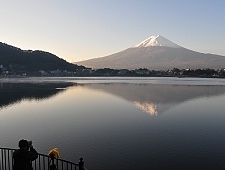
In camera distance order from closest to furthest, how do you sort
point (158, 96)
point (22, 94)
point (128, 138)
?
point (128, 138)
point (158, 96)
point (22, 94)

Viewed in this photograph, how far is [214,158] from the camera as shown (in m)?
14.3

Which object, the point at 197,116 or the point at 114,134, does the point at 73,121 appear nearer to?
the point at 114,134

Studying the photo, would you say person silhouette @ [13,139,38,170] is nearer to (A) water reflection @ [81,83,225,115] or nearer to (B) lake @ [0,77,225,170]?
(B) lake @ [0,77,225,170]

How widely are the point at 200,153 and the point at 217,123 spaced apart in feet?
32.8

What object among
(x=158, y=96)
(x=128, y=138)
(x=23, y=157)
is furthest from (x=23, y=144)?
(x=158, y=96)

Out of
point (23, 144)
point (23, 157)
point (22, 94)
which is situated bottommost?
point (22, 94)

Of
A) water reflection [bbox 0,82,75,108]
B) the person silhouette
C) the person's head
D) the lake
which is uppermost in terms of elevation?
the person's head

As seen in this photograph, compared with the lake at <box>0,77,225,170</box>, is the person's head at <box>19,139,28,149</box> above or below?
above

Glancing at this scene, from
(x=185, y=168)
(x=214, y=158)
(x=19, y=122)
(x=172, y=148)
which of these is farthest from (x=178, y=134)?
(x=19, y=122)

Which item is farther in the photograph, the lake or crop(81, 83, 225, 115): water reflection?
crop(81, 83, 225, 115): water reflection

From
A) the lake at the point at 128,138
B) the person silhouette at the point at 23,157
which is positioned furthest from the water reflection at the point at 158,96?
the person silhouette at the point at 23,157

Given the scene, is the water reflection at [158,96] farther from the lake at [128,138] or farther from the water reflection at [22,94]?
the water reflection at [22,94]

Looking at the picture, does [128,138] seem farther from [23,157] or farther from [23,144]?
[23,144]

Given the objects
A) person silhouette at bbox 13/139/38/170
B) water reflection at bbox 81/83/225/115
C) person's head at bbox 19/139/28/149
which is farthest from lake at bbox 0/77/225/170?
water reflection at bbox 81/83/225/115
